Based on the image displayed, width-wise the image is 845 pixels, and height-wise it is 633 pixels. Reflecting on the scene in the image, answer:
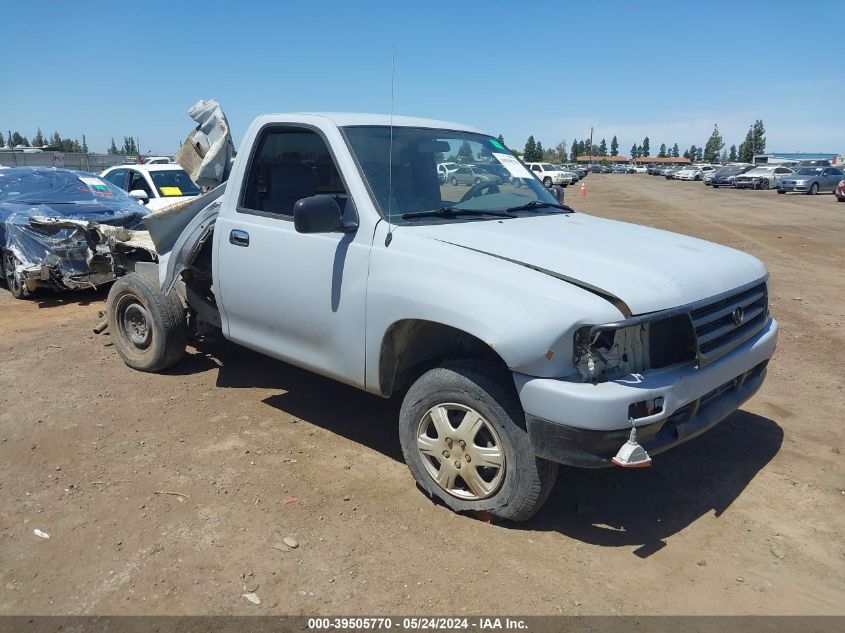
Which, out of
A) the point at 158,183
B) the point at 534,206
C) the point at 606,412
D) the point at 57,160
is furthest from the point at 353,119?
the point at 57,160

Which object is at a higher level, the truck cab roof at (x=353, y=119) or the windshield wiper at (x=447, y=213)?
the truck cab roof at (x=353, y=119)

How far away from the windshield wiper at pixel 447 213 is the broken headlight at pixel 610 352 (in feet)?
4.34

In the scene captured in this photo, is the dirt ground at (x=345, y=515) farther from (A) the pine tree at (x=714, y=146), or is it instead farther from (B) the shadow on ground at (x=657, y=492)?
(A) the pine tree at (x=714, y=146)

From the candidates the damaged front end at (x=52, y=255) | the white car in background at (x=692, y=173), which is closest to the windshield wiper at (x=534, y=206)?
the damaged front end at (x=52, y=255)

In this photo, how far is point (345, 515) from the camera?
357 cm

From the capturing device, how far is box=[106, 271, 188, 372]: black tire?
5504mm

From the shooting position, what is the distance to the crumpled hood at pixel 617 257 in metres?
3.08

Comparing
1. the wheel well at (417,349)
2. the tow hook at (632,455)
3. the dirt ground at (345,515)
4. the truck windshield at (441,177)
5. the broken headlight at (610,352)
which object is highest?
the truck windshield at (441,177)

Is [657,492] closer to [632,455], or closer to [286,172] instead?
[632,455]

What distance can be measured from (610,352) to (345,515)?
1683 millimetres

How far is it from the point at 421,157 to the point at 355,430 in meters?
1.96

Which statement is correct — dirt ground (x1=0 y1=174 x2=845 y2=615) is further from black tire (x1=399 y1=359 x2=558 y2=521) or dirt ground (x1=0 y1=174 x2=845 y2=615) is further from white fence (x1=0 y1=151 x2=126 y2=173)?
white fence (x1=0 y1=151 x2=126 y2=173)

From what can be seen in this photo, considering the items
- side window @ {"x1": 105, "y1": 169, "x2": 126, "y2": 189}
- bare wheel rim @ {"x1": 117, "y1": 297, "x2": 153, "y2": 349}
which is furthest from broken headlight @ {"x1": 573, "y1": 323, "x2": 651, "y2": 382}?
side window @ {"x1": 105, "y1": 169, "x2": 126, "y2": 189}

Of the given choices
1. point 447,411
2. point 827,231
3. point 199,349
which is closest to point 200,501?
point 447,411
